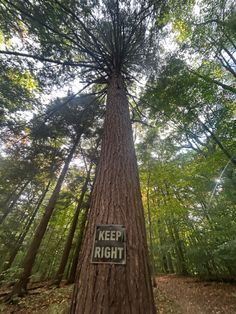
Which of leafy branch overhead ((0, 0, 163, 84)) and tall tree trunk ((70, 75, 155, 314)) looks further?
leafy branch overhead ((0, 0, 163, 84))

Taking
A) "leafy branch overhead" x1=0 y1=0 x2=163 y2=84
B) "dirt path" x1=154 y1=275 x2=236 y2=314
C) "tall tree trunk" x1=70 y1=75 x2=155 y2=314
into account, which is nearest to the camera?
"tall tree trunk" x1=70 y1=75 x2=155 y2=314

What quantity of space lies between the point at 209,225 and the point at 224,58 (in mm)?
8429

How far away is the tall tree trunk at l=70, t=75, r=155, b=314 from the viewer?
4.13 feet

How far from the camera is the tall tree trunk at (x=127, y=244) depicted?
4.13 ft

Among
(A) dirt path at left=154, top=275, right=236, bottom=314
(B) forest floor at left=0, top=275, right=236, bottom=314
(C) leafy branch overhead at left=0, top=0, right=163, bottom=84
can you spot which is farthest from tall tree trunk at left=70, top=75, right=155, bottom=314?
(A) dirt path at left=154, top=275, right=236, bottom=314

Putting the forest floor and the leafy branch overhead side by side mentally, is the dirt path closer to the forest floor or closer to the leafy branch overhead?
the forest floor

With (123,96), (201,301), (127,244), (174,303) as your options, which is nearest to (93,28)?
(123,96)

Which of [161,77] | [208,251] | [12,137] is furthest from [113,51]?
[208,251]

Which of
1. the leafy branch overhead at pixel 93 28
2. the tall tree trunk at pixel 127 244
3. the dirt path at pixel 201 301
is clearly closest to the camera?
the tall tree trunk at pixel 127 244

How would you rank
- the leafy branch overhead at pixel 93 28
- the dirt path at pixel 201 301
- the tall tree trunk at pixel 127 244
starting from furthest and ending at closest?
the dirt path at pixel 201 301 → the leafy branch overhead at pixel 93 28 → the tall tree trunk at pixel 127 244

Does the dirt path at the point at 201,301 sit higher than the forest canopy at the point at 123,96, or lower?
lower

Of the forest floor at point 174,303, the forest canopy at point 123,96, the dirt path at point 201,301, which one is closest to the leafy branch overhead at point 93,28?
the forest canopy at point 123,96

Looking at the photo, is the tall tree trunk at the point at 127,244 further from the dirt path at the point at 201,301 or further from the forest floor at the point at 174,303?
the dirt path at the point at 201,301

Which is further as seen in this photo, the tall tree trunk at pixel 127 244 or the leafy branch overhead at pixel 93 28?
the leafy branch overhead at pixel 93 28
